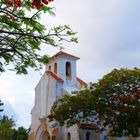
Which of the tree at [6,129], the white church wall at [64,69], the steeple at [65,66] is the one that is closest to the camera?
the white church wall at [64,69]

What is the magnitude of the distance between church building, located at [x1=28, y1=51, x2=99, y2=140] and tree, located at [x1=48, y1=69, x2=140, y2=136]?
345 inches

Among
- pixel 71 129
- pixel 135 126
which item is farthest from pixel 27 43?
pixel 71 129

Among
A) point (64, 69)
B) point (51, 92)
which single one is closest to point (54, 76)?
point (64, 69)

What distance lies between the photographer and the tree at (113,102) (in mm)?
22875

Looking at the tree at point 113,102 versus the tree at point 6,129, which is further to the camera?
the tree at point 6,129

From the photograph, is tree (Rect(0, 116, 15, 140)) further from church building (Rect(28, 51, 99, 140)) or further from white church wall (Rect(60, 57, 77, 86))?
white church wall (Rect(60, 57, 77, 86))

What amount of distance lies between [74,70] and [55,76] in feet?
8.50

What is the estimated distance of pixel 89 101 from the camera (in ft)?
76.8

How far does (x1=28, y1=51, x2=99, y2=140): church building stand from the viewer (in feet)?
112

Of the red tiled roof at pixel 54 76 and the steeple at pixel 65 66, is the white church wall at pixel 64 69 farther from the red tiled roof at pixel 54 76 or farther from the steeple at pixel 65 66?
the red tiled roof at pixel 54 76

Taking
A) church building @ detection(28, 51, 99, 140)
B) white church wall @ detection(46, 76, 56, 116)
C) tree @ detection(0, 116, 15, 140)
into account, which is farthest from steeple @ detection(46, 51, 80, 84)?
tree @ detection(0, 116, 15, 140)

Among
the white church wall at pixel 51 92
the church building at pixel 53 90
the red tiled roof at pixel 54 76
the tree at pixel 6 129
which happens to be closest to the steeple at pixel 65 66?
the church building at pixel 53 90

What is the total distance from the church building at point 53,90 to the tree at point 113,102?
8765 millimetres

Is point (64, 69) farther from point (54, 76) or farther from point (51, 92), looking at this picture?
point (51, 92)
